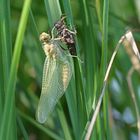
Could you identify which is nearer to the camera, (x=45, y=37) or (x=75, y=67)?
(x=75, y=67)

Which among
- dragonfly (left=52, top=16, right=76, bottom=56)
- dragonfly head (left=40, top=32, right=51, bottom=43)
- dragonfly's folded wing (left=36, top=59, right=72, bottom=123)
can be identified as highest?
dragonfly head (left=40, top=32, right=51, bottom=43)

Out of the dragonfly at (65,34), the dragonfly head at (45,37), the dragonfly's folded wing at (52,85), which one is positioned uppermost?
the dragonfly head at (45,37)

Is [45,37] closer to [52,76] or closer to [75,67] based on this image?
[52,76]

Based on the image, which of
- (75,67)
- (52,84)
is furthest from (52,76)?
(75,67)

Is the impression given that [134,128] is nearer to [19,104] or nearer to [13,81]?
[19,104]

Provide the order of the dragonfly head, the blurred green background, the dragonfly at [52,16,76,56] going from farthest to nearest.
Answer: the dragonfly head
the dragonfly at [52,16,76,56]
the blurred green background
